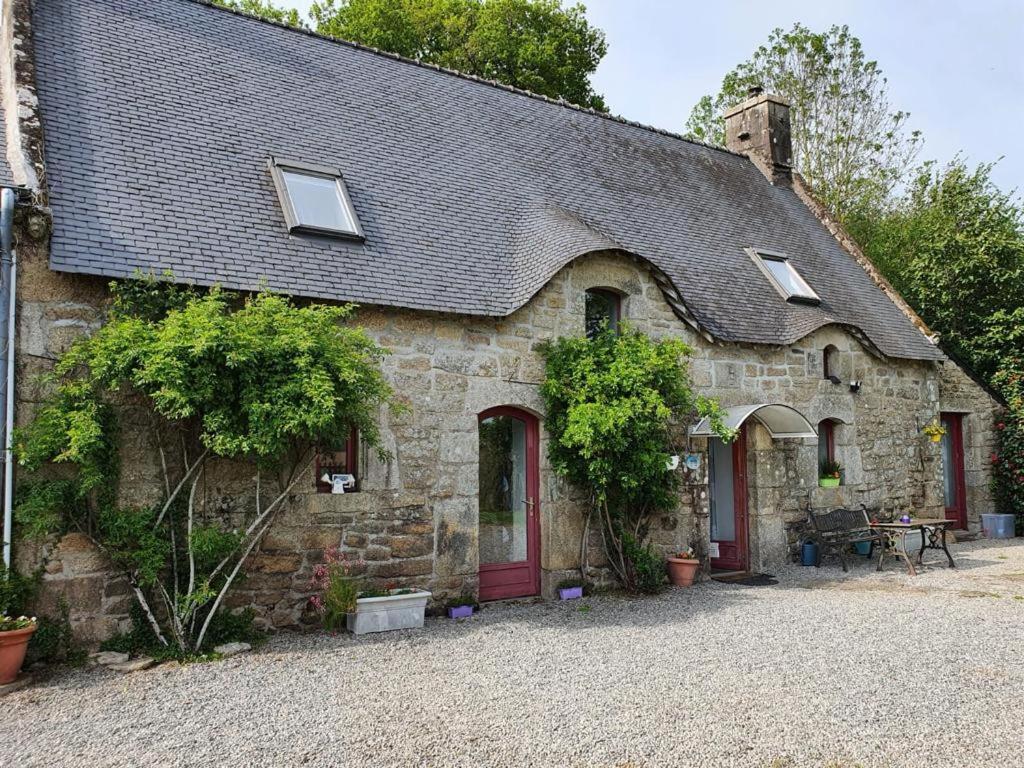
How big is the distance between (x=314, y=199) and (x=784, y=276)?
7.42 m

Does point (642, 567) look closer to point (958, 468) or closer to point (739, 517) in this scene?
point (739, 517)

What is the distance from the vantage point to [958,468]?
561 inches

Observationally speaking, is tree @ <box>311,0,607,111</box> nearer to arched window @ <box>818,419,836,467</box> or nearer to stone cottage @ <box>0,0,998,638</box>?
stone cottage @ <box>0,0,998,638</box>

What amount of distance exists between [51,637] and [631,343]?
610 cm

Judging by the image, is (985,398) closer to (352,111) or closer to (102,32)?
(352,111)

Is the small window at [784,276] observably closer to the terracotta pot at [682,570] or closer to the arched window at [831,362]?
the arched window at [831,362]

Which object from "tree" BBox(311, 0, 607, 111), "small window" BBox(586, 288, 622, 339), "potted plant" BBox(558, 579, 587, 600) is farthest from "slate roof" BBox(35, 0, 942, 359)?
"tree" BBox(311, 0, 607, 111)

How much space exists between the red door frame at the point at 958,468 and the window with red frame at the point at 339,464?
36.9 feet

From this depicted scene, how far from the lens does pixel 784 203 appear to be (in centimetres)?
1481

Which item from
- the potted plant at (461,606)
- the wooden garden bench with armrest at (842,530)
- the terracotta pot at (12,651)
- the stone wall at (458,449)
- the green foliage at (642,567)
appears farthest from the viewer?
the wooden garden bench with armrest at (842,530)

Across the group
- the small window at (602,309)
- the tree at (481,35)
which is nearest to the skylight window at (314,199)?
the small window at (602,309)

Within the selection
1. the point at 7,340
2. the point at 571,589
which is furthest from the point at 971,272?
the point at 7,340

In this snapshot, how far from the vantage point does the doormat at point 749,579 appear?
9516 mm

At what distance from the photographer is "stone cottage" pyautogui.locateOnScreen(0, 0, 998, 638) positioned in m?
6.96
